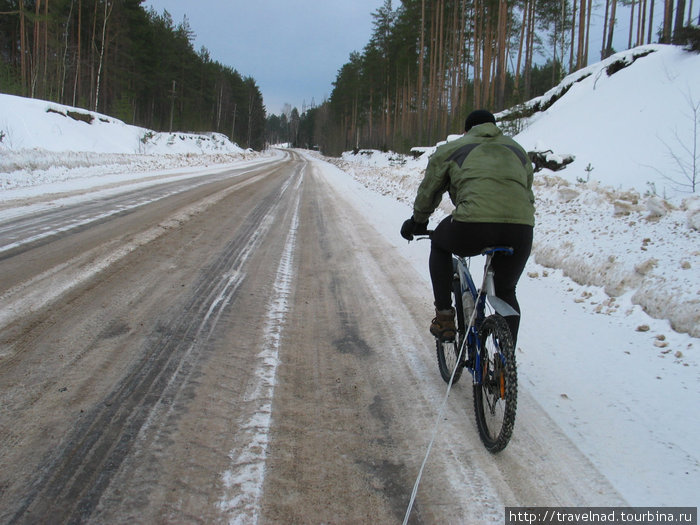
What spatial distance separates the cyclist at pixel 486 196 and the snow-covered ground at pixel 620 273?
0.93 m

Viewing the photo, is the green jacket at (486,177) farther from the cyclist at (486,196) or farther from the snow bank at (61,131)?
the snow bank at (61,131)

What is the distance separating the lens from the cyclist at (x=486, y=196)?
247 cm

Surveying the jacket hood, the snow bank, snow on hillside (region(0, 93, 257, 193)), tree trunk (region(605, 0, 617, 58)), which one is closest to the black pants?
the jacket hood

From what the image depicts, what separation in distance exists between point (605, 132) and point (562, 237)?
656 centimetres

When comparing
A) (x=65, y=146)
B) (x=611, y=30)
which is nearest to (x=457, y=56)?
(x=611, y=30)

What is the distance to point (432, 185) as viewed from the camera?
108 inches

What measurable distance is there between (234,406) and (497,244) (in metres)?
1.86

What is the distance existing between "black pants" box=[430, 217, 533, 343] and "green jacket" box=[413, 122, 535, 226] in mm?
51

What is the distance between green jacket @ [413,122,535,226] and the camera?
8.10ft

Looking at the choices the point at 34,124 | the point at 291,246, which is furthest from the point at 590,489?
the point at 34,124

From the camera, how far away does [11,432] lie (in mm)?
2229

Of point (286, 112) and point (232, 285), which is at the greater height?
point (286, 112)

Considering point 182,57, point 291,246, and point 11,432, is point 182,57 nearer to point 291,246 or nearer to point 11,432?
A: point 291,246

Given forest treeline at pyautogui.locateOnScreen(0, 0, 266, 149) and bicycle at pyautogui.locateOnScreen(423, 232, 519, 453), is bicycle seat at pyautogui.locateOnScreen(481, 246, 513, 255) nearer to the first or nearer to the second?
bicycle at pyautogui.locateOnScreen(423, 232, 519, 453)
